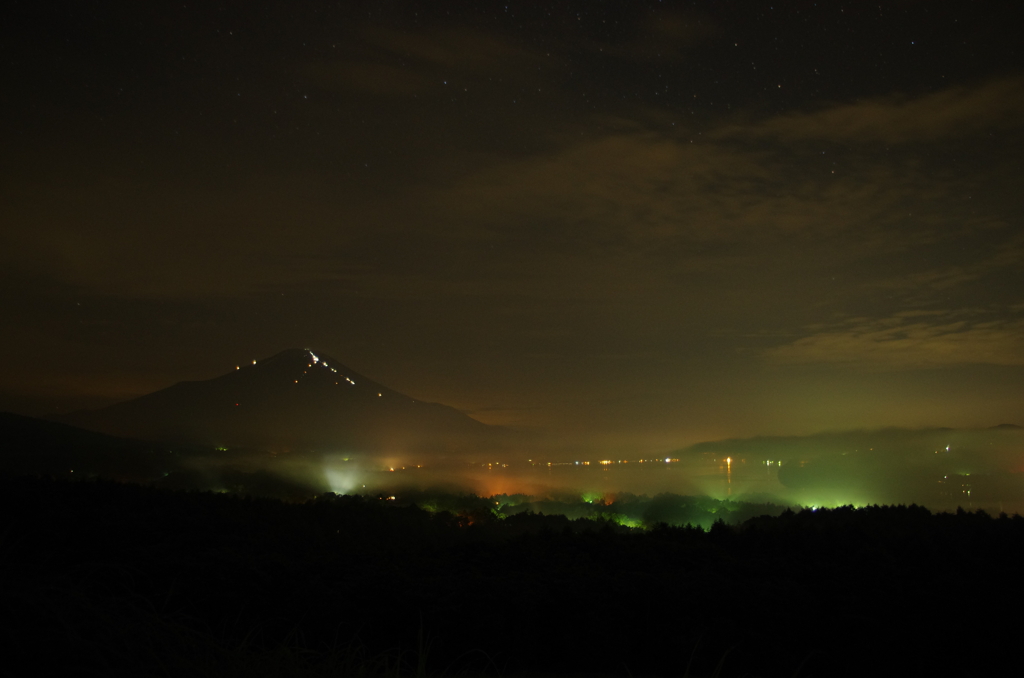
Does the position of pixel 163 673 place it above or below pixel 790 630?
above

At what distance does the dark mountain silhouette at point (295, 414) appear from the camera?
284 feet

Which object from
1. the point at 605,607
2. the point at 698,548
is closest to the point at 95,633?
the point at 605,607

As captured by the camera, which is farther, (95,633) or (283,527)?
(283,527)

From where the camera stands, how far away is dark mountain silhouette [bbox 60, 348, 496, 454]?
284 feet

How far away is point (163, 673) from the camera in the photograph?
3688 mm

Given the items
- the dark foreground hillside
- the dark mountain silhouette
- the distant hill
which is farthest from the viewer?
the dark mountain silhouette

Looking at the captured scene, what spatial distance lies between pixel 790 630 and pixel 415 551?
18.5 ft

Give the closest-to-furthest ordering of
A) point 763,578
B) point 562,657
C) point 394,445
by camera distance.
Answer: point 562,657
point 763,578
point 394,445

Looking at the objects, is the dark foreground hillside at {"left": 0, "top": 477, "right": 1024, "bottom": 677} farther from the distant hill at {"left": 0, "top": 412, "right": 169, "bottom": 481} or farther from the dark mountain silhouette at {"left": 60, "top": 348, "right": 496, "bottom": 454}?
the dark mountain silhouette at {"left": 60, "top": 348, "right": 496, "bottom": 454}

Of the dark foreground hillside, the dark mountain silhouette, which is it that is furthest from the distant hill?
the dark mountain silhouette

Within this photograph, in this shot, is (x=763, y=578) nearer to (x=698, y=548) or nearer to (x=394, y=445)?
(x=698, y=548)

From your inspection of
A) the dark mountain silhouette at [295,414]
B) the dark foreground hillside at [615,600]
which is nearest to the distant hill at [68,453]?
the dark foreground hillside at [615,600]

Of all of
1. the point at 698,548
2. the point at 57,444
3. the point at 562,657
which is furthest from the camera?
the point at 57,444

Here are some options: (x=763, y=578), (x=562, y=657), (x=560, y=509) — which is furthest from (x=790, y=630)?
(x=560, y=509)
